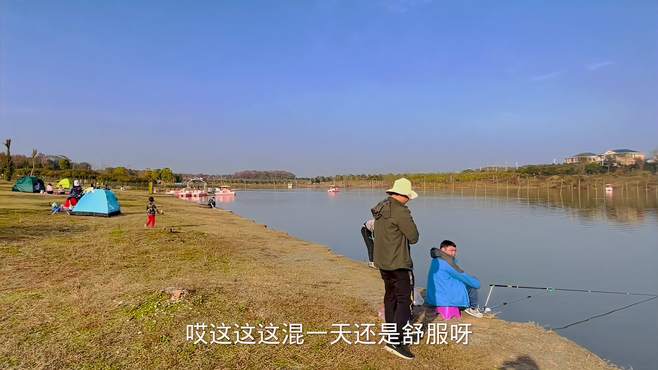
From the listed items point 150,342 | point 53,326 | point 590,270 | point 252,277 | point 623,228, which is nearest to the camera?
point 150,342

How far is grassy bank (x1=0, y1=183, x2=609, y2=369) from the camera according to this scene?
4.43 m

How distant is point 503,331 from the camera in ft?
20.0

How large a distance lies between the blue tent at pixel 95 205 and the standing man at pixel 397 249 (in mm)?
17309

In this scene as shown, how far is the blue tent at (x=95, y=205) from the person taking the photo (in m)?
18.8

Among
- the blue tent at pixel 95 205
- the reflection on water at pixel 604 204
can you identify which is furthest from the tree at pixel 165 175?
the blue tent at pixel 95 205

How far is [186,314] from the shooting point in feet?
18.0

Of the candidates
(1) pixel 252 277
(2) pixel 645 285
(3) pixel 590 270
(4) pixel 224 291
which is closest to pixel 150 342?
(4) pixel 224 291

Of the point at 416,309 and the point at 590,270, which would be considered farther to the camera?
the point at 590,270

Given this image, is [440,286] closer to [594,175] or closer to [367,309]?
[367,309]

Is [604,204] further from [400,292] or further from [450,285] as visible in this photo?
[400,292]

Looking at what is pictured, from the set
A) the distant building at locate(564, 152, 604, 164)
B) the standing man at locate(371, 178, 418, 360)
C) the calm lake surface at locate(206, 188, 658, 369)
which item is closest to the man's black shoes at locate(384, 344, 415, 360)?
the standing man at locate(371, 178, 418, 360)

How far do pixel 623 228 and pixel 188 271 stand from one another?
25.7 meters

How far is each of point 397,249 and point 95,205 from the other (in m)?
17.8

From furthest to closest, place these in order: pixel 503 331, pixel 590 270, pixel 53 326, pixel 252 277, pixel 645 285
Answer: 1. pixel 590 270
2. pixel 645 285
3. pixel 252 277
4. pixel 503 331
5. pixel 53 326
